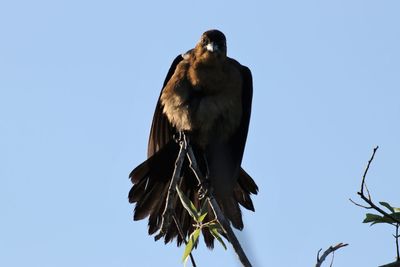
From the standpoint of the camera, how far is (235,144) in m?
6.67

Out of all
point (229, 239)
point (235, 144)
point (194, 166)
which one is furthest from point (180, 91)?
point (229, 239)

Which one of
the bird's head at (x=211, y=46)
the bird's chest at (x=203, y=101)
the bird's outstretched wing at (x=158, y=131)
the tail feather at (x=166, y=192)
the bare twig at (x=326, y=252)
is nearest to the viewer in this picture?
the bare twig at (x=326, y=252)

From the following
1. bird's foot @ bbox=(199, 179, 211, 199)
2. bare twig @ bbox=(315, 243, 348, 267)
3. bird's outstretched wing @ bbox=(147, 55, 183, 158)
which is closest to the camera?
bare twig @ bbox=(315, 243, 348, 267)

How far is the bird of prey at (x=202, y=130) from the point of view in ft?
20.2

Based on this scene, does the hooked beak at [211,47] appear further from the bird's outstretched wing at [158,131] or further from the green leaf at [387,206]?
the green leaf at [387,206]

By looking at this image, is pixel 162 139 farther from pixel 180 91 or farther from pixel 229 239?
pixel 229 239

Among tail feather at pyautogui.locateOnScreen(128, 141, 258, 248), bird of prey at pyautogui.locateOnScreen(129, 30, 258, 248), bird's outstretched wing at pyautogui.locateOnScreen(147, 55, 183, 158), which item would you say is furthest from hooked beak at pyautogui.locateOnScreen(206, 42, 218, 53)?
tail feather at pyautogui.locateOnScreen(128, 141, 258, 248)

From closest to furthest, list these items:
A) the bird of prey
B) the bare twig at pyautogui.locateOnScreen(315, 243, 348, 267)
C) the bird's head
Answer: the bare twig at pyautogui.locateOnScreen(315, 243, 348, 267), the bird of prey, the bird's head

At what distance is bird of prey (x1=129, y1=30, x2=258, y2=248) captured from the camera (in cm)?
614

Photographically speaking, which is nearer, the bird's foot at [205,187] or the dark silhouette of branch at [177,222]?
the dark silhouette of branch at [177,222]

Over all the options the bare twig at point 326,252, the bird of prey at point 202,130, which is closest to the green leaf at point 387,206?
the bare twig at point 326,252

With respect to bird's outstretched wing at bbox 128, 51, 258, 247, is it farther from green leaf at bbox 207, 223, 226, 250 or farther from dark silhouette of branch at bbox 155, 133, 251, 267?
green leaf at bbox 207, 223, 226, 250

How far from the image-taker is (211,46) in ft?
21.3

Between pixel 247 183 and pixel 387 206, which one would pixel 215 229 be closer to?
pixel 387 206
